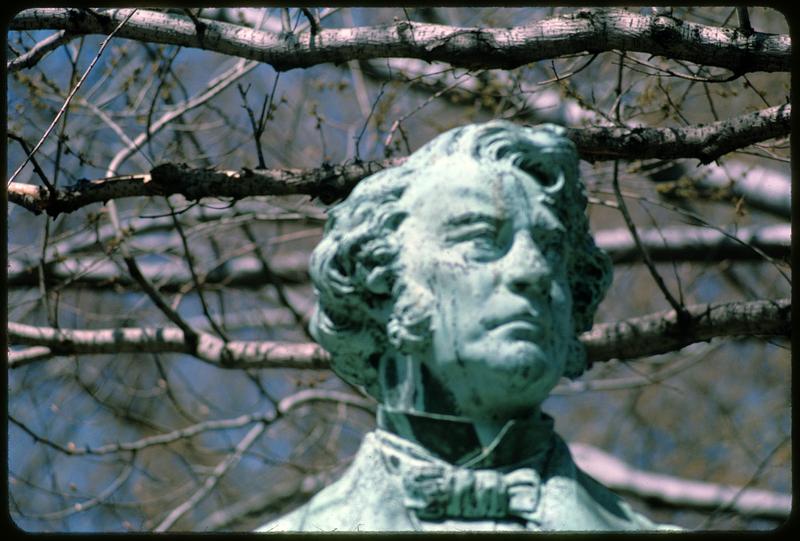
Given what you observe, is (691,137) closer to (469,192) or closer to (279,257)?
(469,192)

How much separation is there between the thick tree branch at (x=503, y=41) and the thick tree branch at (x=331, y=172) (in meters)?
0.36

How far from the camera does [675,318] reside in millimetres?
8945

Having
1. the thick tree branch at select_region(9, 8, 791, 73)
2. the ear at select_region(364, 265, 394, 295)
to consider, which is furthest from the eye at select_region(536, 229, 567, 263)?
the thick tree branch at select_region(9, 8, 791, 73)

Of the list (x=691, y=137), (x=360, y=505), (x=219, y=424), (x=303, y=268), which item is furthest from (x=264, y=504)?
(x=360, y=505)

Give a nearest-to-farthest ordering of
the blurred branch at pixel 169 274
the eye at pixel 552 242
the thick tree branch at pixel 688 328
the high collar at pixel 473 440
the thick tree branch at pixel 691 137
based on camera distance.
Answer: the high collar at pixel 473 440
the eye at pixel 552 242
the thick tree branch at pixel 691 137
the thick tree branch at pixel 688 328
the blurred branch at pixel 169 274

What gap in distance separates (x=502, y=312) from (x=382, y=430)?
20.8 inches

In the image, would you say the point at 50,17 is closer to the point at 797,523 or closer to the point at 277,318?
the point at 797,523

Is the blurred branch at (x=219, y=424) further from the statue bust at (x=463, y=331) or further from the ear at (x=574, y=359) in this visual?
the ear at (x=574, y=359)

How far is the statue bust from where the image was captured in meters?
5.61

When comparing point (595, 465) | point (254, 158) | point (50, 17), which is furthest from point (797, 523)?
point (254, 158)

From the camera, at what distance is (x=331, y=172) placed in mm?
8211

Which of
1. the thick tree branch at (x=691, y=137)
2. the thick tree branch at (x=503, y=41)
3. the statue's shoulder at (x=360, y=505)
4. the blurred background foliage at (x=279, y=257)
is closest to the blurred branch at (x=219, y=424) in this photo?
the blurred background foliage at (x=279, y=257)

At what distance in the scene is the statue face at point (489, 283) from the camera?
5.59 meters

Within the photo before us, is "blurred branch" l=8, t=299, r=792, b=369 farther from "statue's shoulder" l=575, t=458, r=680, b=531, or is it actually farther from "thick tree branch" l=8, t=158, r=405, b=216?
"statue's shoulder" l=575, t=458, r=680, b=531
